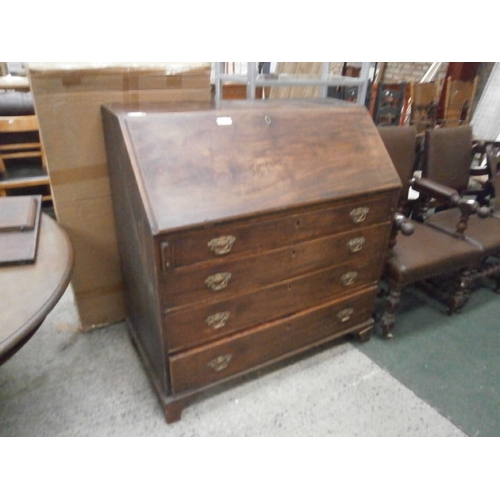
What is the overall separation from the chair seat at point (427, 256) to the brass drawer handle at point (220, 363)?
893mm

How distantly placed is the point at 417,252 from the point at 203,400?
123cm

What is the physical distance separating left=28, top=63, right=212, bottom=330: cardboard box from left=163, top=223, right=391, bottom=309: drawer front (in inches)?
26.7

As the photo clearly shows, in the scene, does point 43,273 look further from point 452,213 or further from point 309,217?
point 452,213

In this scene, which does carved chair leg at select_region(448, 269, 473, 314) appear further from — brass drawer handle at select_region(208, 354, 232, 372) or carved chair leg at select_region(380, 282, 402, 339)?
brass drawer handle at select_region(208, 354, 232, 372)

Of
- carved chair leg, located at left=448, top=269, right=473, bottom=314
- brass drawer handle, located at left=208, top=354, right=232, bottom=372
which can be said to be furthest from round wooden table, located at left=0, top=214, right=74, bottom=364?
carved chair leg, located at left=448, top=269, right=473, bottom=314

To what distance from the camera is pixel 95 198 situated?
1627 mm

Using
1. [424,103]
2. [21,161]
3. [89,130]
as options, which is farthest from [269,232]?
[424,103]

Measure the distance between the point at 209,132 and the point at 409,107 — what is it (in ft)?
12.8

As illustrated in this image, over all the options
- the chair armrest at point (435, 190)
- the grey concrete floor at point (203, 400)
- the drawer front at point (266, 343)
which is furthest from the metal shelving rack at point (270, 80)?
the grey concrete floor at point (203, 400)

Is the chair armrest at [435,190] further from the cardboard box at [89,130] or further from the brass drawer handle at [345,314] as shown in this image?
the cardboard box at [89,130]

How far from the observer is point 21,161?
9.83 ft

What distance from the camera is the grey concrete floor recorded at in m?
1.48

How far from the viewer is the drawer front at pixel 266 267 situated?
122cm

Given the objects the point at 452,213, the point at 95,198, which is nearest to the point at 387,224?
the point at 452,213
